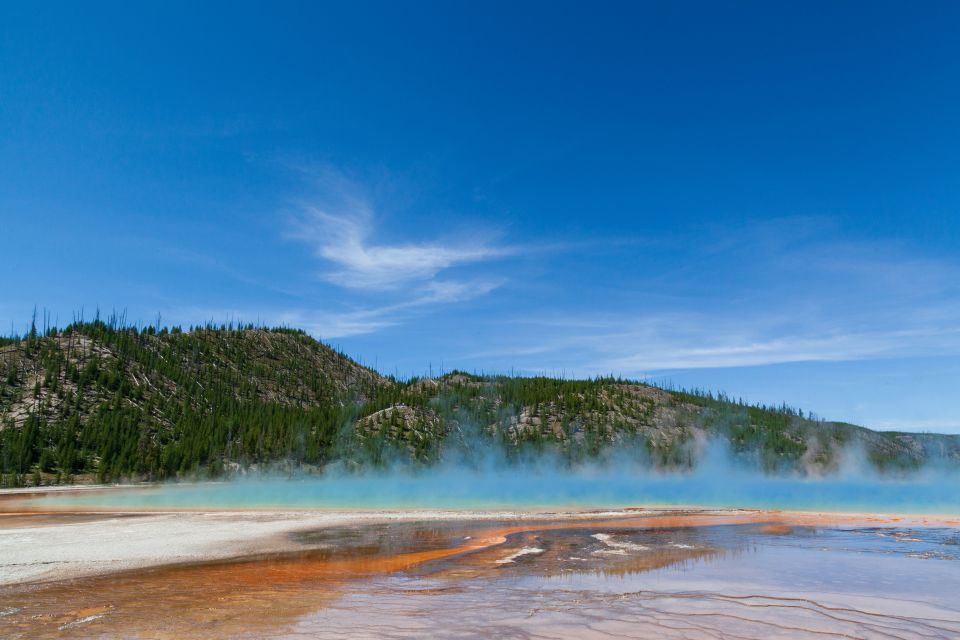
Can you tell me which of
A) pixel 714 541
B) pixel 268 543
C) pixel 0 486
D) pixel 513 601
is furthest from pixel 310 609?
pixel 0 486

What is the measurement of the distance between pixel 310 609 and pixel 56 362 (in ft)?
531

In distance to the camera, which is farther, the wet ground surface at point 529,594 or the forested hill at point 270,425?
the forested hill at point 270,425

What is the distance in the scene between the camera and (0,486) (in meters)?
85.6

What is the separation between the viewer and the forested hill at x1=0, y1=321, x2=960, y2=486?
113m

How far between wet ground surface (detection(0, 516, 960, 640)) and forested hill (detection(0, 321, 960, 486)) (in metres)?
93.8

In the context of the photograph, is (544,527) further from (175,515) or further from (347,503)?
(347,503)

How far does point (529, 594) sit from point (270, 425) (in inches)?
5451

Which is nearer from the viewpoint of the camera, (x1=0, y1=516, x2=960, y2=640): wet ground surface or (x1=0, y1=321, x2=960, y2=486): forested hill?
(x1=0, y1=516, x2=960, y2=640): wet ground surface

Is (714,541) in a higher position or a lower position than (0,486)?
higher

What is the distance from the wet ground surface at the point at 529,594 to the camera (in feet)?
36.8

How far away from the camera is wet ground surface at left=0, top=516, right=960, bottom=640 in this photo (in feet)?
36.8

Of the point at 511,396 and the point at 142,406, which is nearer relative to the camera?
the point at 142,406

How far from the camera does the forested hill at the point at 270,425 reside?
370 feet

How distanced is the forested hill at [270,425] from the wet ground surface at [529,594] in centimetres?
9377
